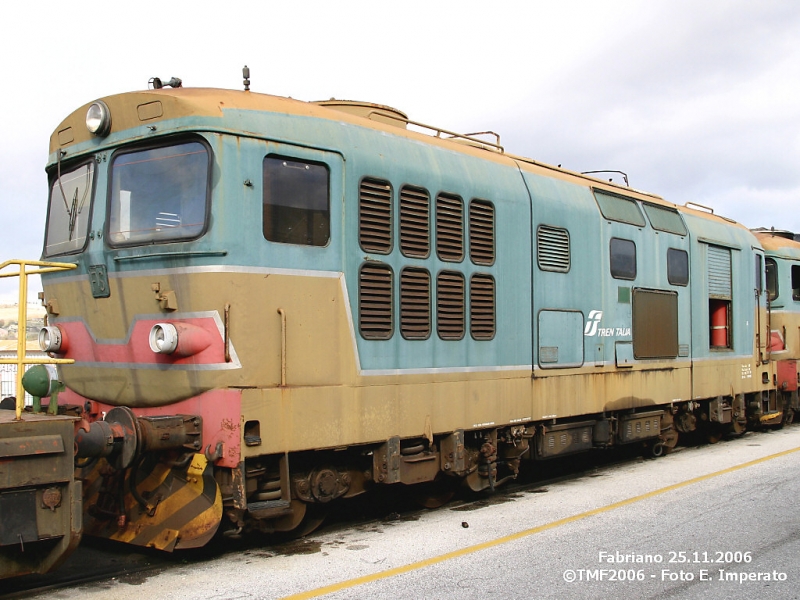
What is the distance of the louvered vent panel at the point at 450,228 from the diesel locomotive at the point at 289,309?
0.02 metres

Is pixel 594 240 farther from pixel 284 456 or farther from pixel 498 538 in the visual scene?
pixel 284 456

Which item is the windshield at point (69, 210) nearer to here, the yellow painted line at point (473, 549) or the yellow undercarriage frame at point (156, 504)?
the yellow undercarriage frame at point (156, 504)

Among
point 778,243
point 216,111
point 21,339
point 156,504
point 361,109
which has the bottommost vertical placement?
point 156,504

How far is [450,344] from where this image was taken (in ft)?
24.6

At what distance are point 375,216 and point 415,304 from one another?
91 centimetres

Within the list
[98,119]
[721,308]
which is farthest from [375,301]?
[721,308]

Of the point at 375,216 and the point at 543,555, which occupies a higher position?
the point at 375,216

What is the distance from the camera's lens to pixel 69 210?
6.89 metres

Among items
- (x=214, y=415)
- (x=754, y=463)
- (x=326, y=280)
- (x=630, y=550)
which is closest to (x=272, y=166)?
(x=326, y=280)

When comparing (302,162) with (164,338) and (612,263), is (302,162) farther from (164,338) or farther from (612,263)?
(612,263)

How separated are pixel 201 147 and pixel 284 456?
2455 mm

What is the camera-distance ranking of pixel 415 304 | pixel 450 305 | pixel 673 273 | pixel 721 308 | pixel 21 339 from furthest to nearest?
pixel 721 308, pixel 673 273, pixel 450 305, pixel 415 304, pixel 21 339

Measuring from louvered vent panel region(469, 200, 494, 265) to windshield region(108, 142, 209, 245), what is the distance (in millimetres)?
2876

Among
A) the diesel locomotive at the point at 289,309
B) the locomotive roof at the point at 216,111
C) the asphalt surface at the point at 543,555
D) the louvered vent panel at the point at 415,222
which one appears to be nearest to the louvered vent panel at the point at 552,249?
the diesel locomotive at the point at 289,309
